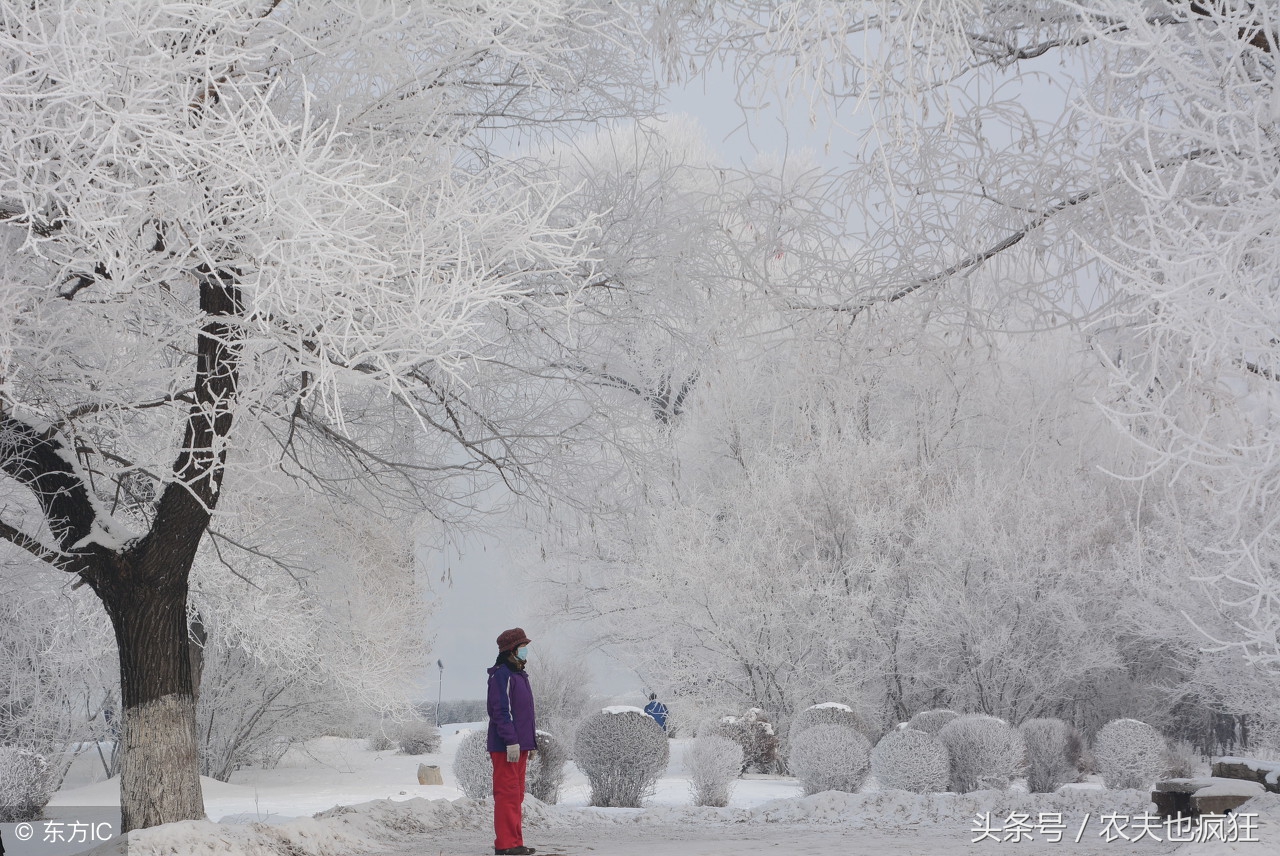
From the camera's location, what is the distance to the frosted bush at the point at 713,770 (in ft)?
41.9

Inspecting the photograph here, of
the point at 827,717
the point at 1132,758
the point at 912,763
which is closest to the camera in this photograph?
the point at 912,763

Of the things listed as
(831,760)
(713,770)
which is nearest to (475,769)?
(713,770)

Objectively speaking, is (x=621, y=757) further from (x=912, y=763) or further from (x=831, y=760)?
(x=912, y=763)

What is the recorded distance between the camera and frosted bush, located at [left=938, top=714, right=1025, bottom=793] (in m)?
13.5

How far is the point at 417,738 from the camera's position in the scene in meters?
23.8

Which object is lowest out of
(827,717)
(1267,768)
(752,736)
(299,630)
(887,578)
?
(1267,768)

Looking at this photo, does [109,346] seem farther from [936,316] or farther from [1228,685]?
[1228,685]

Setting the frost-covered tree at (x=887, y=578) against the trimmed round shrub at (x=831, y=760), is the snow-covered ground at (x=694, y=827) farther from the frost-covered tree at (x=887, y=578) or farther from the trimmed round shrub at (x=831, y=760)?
the frost-covered tree at (x=887, y=578)

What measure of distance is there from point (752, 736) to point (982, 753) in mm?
4045

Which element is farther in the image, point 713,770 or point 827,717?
point 827,717

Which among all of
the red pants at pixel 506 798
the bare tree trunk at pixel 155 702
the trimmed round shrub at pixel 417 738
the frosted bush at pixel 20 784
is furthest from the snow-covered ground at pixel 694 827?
the trimmed round shrub at pixel 417 738

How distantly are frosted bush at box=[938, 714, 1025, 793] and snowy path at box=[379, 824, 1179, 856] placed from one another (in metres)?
3.39

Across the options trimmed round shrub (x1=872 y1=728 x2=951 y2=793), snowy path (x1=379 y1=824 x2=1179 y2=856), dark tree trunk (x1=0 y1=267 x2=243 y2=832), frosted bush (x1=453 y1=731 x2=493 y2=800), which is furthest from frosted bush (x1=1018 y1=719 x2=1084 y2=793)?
dark tree trunk (x1=0 y1=267 x2=243 y2=832)

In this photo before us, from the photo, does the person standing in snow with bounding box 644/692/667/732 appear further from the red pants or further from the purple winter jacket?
the purple winter jacket
